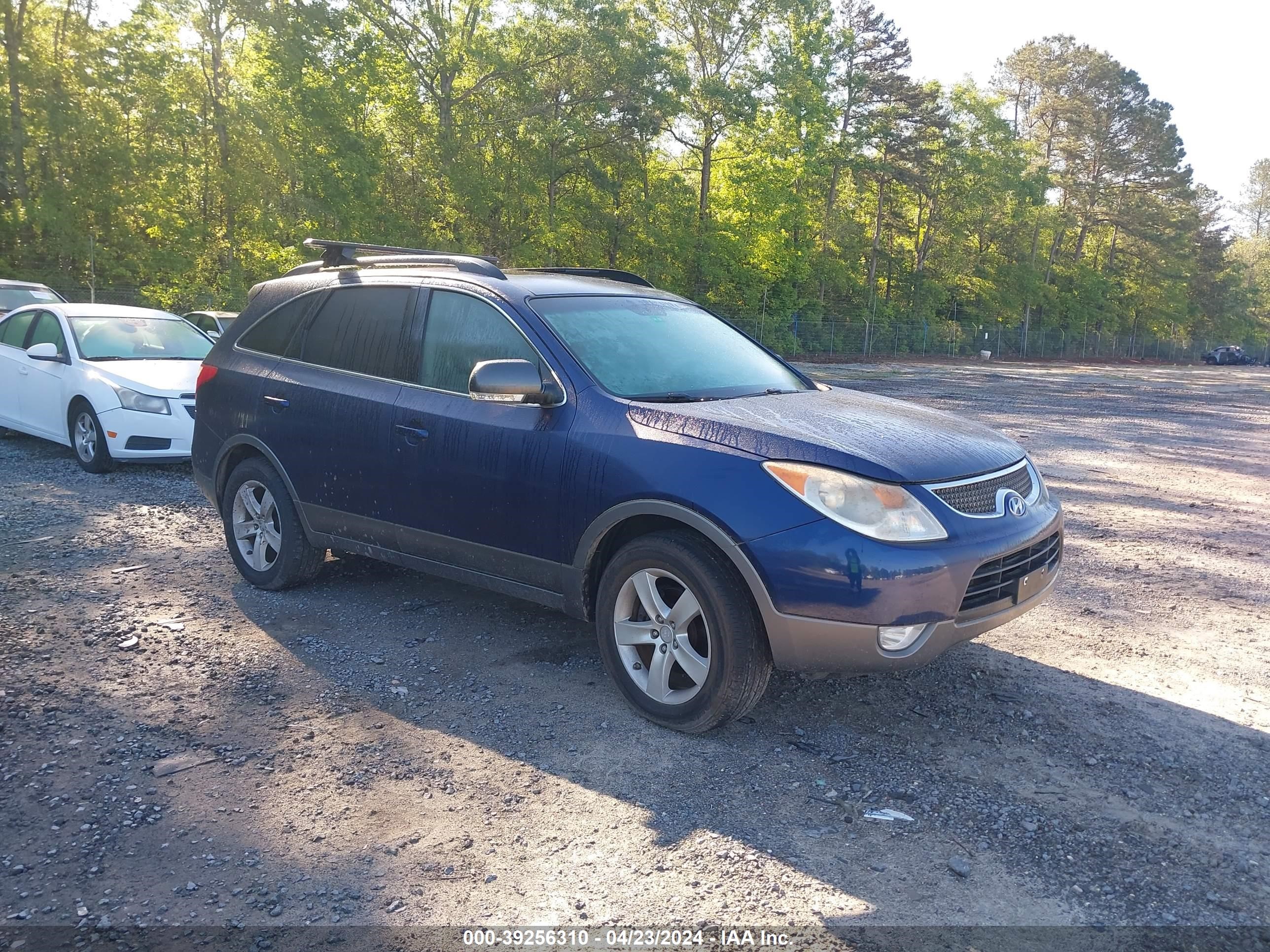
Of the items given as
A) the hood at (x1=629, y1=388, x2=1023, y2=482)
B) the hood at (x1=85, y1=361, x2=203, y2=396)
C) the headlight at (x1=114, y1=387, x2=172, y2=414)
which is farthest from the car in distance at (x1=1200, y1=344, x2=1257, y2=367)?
the hood at (x1=629, y1=388, x2=1023, y2=482)

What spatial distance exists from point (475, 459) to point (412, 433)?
444 mm

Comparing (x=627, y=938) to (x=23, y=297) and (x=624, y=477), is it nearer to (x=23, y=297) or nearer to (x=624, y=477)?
(x=624, y=477)

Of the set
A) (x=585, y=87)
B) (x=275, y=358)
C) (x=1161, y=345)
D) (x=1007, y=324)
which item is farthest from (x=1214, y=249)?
(x=275, y=358)

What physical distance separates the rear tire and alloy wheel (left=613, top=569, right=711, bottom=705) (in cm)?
230

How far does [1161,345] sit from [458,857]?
89081 mm

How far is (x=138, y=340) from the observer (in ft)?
33.6

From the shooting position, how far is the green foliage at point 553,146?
27484 millimetres

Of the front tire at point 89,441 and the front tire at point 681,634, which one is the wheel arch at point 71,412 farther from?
the front tire at point 681,634

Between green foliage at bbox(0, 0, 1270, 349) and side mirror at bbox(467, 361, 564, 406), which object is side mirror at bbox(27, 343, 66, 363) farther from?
green foliage at bbox(0, 0, 1270, 349)

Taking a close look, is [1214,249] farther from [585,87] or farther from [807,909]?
[807,909]

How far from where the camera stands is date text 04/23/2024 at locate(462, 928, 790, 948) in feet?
8.64

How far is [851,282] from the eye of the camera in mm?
51969

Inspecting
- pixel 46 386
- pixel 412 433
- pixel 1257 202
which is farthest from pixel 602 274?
pixel 1257 202

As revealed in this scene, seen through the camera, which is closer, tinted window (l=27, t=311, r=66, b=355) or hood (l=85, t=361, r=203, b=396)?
hood (l=85, t=361, r=203, b=396)
